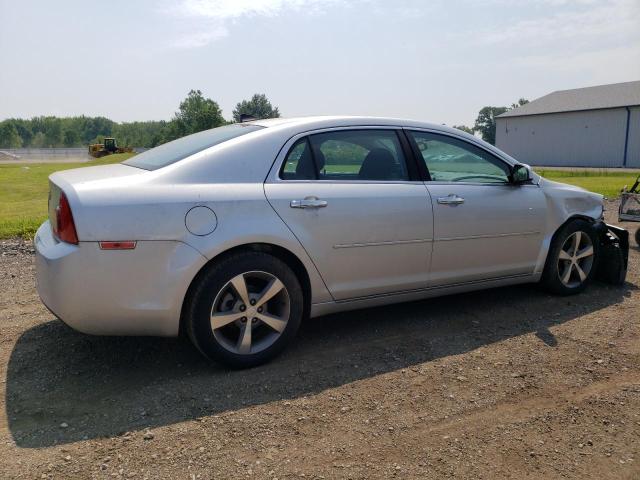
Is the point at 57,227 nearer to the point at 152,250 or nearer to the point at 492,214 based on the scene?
the point at 152,250

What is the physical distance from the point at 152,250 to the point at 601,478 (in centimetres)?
253

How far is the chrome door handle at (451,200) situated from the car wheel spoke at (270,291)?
144 centimetres

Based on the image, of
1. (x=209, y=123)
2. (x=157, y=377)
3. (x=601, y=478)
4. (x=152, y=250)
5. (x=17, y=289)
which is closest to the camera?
(x=601, y=478)

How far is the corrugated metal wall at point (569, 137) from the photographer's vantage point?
42094mm

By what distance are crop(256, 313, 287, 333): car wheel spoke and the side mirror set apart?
2.34 m

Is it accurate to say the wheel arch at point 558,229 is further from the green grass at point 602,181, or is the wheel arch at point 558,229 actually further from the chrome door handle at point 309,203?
the green grass at point 602,181

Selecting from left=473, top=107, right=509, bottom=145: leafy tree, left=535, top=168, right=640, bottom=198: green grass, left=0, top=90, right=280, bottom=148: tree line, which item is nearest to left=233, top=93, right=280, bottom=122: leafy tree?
left=0, top=90, right=280, bottom=148: tree line

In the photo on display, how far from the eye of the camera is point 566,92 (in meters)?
51.7

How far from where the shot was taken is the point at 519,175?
445 centimetres

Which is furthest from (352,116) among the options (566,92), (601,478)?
(566,92)

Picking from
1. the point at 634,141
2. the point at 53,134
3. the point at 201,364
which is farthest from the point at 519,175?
the point at 53,134

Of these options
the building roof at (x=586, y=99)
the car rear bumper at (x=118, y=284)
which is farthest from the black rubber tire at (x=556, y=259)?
the building roof at (x=586, y=99)

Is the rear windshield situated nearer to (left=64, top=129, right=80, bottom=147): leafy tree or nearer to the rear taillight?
the rear taillight

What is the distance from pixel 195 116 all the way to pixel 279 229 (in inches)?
3049
